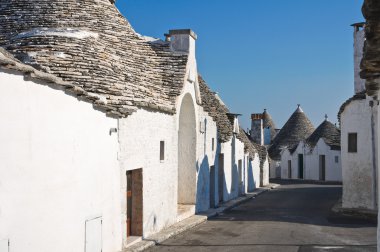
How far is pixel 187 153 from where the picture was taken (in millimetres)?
17250

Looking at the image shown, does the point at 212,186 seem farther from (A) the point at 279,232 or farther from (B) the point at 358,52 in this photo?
(B) the point at 358,52

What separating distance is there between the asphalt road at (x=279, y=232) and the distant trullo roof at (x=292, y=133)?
22.1 m

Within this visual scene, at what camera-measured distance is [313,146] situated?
38.3 metres

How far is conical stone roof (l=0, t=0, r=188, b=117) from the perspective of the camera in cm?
1120

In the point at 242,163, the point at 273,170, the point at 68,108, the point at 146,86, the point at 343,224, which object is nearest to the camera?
the point at 68,108

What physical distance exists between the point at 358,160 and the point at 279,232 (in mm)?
6102

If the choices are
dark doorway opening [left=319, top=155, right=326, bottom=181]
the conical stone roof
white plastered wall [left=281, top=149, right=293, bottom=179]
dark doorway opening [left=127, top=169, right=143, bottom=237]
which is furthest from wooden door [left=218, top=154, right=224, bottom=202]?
white plastered wall [left=281, top=149, right=293, bottom=179]

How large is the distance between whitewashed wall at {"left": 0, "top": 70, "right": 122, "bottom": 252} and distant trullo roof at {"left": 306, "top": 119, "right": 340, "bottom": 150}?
29.2 metres

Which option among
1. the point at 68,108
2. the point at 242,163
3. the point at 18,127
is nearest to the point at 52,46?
the point at 68,108

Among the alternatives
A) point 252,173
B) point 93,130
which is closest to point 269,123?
point 252,173

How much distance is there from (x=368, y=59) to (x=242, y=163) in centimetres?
2098

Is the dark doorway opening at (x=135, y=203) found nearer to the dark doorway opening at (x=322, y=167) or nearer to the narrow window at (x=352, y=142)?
the narrow window at (x=352, y=142)

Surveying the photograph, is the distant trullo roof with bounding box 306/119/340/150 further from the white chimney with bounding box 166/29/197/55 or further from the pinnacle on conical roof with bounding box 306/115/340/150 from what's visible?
the white chimney with bounding box 166/29/197/55

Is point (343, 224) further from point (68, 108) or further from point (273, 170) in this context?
point (273, 170)
